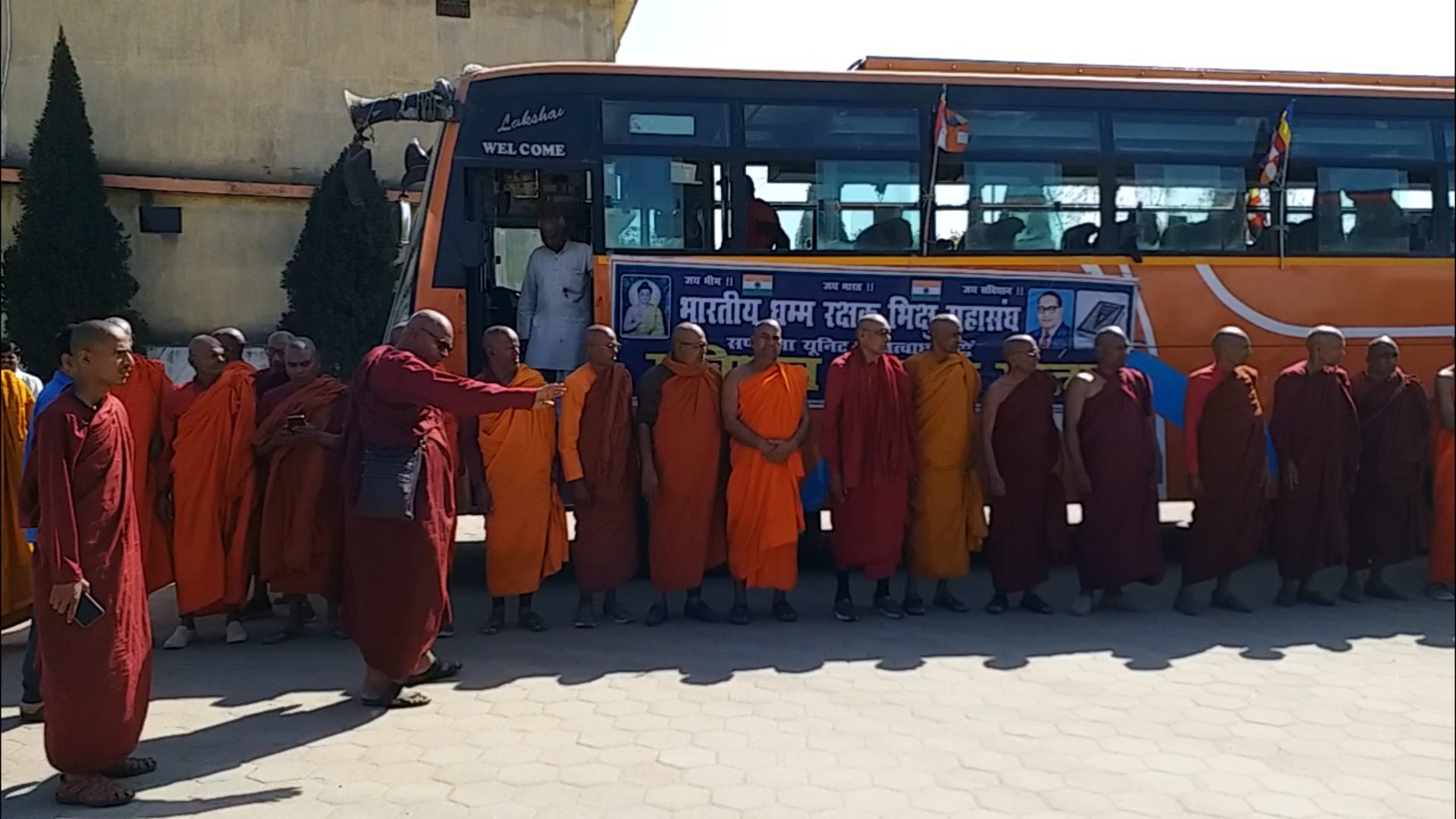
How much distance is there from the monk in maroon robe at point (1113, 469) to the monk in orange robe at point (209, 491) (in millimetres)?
4377

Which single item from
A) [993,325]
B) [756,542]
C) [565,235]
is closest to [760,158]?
[565,235]

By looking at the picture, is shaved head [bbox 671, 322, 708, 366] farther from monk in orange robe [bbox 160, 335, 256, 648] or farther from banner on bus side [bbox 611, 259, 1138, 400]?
monk in orange robe [bbox 160, 335, 256, 648]

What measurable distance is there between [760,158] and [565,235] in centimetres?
122

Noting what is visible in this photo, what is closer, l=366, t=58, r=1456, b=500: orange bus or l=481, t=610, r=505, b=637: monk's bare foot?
l=481, t=610, r=505, b=637: monk's bare foot

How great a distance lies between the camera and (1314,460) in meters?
6.62

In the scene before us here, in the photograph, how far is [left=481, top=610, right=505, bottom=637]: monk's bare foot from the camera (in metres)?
6.05

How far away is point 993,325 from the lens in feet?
23.3

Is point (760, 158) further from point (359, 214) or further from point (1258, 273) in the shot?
point (1258, 273)

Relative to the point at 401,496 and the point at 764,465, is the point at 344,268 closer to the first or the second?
the point at 764,465

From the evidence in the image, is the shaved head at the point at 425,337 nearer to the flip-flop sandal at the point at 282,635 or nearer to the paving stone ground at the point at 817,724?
the paving stone ground at the point at 817,724

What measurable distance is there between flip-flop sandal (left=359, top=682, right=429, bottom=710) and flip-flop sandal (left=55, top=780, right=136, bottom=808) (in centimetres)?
112

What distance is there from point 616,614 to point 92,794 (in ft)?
9.42

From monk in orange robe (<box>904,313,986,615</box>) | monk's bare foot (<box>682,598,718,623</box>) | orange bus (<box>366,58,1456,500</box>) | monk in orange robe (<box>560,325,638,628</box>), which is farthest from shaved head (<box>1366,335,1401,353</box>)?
monk in orange robe (<box>560,325,638,628</box>)

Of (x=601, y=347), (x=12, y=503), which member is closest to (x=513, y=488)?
(x=601, y=347)
